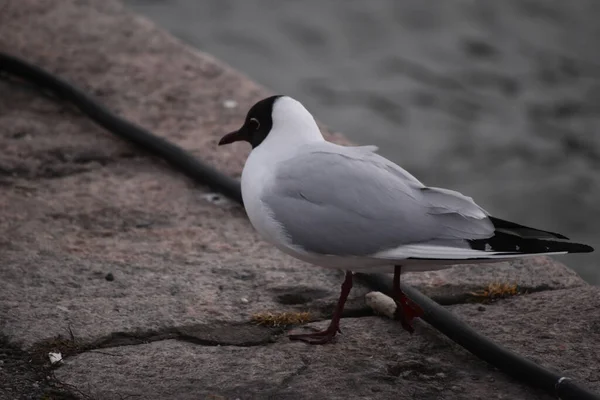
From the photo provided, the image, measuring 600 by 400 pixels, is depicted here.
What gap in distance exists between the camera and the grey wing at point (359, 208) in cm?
279

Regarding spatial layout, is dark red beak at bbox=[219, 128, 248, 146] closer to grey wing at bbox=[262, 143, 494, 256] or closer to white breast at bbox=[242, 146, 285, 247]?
white breast at bbox=[242, 146, 285, 247]

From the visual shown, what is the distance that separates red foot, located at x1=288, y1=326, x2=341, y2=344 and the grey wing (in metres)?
0.25

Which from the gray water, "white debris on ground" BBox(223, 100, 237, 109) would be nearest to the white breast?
"white debris on ground" BBox(223, 100, 237, 109)

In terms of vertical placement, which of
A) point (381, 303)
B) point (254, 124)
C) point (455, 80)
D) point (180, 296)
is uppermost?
point (455, 80)

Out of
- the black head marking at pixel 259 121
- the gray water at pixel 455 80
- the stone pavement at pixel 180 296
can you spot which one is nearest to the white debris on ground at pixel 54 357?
the stone pavement at pixel 180 296

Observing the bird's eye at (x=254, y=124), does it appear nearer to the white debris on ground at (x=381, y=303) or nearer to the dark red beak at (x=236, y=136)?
the dark red beak at (x=236, y=136)

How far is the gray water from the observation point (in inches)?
256

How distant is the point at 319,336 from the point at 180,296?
1.61 ft

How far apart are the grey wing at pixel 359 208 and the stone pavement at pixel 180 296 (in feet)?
1.12

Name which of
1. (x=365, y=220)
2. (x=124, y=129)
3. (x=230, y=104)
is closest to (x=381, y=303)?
(x=365, y=220)

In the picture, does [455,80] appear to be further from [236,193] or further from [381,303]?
[381,303]

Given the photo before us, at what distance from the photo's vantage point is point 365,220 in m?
2.81

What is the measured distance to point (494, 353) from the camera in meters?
2.79

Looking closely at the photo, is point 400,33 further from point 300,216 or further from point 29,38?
point 300,216
